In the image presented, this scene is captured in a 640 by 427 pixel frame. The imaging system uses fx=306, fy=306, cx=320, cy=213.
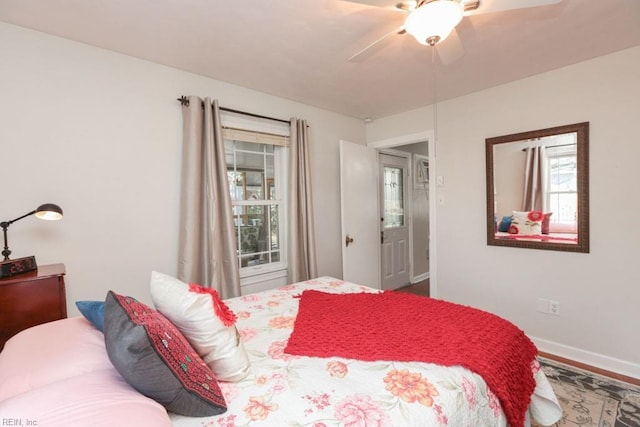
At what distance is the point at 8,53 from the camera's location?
6.02ft

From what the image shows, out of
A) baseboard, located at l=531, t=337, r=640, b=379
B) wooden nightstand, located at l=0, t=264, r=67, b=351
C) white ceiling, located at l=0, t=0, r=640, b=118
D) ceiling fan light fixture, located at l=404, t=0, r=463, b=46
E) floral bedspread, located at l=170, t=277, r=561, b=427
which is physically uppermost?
white ceiling, located at l=0, t=0, r=640, b=118

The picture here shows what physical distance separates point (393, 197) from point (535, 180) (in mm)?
2145

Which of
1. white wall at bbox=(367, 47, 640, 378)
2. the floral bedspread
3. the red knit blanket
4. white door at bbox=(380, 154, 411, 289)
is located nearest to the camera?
the floral bedspread

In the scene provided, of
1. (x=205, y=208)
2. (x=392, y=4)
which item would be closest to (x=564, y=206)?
(x=392, y=4)

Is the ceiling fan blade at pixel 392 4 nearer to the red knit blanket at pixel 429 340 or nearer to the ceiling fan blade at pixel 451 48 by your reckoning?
the ceiling fan blade at pixel 451 48

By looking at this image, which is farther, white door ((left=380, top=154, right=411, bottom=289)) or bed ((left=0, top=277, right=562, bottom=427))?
white door ((left=380, top=154, right=411, bottom=289))

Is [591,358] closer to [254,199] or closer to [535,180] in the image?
[535,180]

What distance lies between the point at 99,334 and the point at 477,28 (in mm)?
2541

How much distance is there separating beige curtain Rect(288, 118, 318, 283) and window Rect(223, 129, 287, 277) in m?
0.15

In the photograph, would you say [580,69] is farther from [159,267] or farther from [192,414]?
[159,267]

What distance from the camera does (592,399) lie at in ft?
6.57

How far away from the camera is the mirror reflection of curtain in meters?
2.64

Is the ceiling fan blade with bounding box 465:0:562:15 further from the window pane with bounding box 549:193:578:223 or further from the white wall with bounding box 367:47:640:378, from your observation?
the window pane with bounding box 549:193:578:223

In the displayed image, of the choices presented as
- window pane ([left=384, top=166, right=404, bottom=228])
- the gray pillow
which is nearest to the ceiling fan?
the gray pillow
